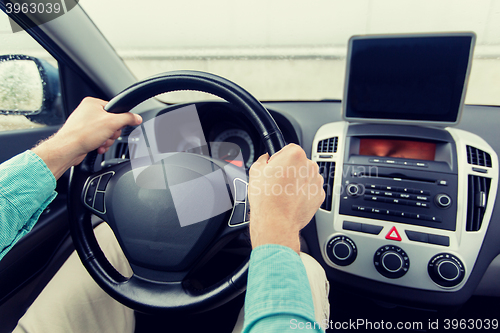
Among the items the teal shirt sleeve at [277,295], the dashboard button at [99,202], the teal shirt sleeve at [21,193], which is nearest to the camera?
the teal shirt sleeve at [277,295]

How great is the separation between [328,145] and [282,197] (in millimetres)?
642

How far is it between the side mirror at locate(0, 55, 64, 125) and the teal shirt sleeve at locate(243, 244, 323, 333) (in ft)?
4.26

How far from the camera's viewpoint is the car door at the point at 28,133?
96cm

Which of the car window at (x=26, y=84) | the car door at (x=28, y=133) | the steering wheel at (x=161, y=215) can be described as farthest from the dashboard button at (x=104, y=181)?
the car window at (x=26, y=84)

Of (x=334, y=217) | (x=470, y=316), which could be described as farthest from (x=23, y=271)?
(x=470, y=316)

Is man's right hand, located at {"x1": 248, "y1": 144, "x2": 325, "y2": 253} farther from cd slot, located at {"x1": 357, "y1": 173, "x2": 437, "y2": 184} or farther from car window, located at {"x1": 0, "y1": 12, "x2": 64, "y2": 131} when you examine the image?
car window, located at {"x1": 0, "y1": 12, "x2": 64, "y2": 131}

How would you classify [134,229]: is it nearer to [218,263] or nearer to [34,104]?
[218,263]

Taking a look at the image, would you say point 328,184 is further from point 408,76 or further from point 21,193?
point 21,193

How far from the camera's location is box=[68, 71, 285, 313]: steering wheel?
660mm

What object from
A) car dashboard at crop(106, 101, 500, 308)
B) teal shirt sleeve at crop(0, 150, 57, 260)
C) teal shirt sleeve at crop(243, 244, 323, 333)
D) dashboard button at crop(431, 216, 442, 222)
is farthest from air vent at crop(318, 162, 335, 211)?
teal shirt sleeve at crop(0, 150, 57, 260)

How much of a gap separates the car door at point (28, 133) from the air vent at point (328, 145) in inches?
44.3

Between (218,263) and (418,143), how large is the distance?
878 millimetres

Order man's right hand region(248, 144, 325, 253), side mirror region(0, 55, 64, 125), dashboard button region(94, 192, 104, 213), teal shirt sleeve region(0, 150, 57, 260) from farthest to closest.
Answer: side mirror region(0, 55, 64, 125)
dashboard button region(94, 192, 104, 213)
teal shirt sleeve region(0, 150, 57, 260)
man's right hand region(248, 144, 325, 253)

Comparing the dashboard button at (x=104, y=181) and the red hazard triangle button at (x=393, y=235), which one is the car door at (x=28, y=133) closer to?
the dashboard button at (x=104, y=181)
